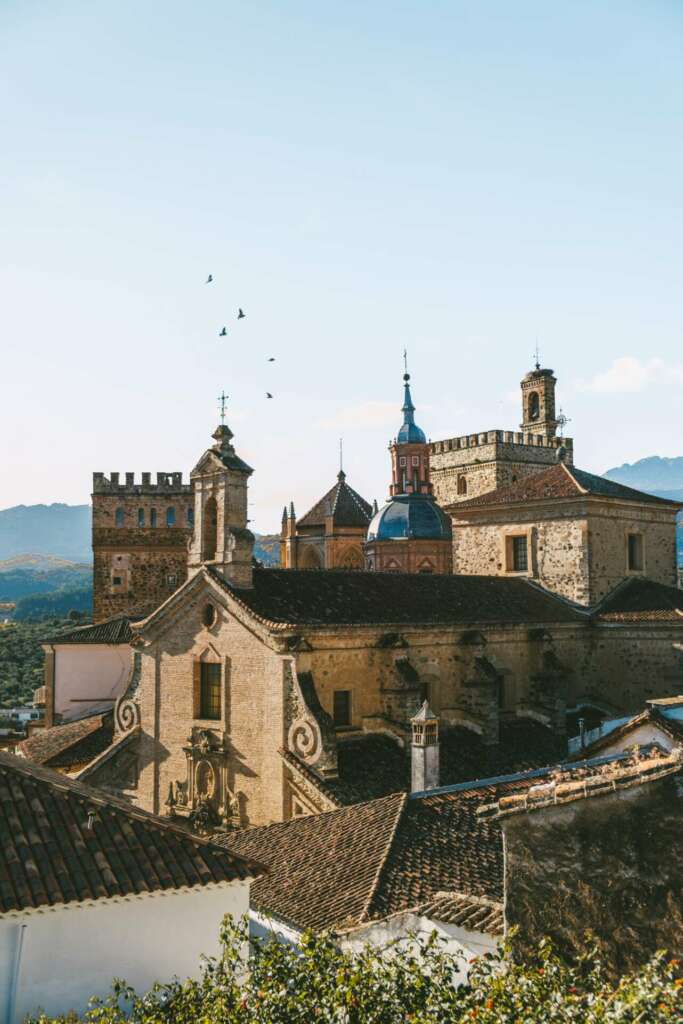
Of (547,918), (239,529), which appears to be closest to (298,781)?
(239,529)

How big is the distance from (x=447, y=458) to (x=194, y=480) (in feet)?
113

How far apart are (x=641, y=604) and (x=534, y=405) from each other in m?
32.8

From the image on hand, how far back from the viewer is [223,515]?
2923cm

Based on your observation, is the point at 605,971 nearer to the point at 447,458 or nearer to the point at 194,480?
the point at 194,480

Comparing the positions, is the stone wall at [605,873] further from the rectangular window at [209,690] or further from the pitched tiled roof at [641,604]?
the pitched tiled roof at [641,604]

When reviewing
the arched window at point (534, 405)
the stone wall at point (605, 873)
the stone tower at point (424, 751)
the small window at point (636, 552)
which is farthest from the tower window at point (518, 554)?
the arched window at point (534, 405)

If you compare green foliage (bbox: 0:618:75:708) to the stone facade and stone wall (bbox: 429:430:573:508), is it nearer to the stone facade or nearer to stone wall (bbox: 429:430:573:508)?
stone wall (bbox: 429:430:573:508)

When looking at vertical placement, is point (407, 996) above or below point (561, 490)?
below

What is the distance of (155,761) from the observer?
2936 cm

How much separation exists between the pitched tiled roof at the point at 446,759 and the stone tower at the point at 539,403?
35.4m

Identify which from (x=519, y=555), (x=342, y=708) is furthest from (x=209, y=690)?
(x=519, y=555)

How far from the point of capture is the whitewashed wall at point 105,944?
1171cm

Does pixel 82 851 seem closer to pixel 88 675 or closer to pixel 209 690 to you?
pixel 209 690

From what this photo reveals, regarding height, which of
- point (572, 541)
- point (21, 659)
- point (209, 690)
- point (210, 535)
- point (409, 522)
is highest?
point (409, 522)
